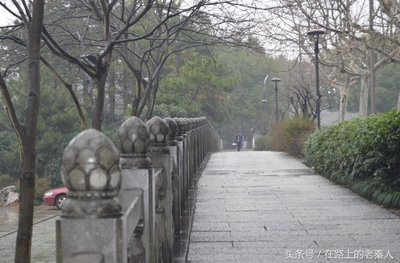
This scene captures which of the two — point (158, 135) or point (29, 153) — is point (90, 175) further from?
point (29, 153)

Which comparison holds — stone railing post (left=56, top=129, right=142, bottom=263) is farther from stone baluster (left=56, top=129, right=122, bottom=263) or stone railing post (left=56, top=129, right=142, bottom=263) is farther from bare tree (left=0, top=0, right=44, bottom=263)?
bare tree (left=0, top=0, right=44, bottom=263)

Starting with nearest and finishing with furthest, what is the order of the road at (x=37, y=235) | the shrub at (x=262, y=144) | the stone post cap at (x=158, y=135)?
the stone post cap at (x=158, y=135) → the road at (x=37, y=235) → the shrub at (x=262, y=144)

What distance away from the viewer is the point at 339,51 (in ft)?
74.0

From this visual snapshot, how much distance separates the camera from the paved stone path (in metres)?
5.62

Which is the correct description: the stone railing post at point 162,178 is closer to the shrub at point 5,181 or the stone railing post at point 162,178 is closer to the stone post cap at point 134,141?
the stone post cap at point 134,141

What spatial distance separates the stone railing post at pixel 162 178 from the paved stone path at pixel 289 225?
3.52 ft

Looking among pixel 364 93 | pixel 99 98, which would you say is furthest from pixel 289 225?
pixel 364 93

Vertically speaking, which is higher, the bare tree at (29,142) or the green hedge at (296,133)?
the bare tree at (29,142)

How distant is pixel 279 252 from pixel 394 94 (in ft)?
148

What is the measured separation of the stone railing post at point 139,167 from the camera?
319 cm

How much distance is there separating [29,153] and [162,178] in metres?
2.50

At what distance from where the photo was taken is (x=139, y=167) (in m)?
3.21

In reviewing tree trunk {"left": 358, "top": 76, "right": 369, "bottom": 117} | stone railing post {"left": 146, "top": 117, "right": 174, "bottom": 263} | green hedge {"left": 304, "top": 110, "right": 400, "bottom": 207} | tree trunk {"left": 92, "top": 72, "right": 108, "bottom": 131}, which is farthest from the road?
A: tree trunk {"left": 358, "top": 76, "right": 369, "bottom": 117}

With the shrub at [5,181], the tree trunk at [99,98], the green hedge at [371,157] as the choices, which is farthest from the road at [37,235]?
the green hedge at [371,157]
